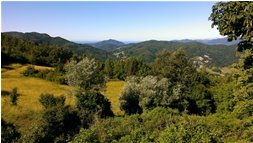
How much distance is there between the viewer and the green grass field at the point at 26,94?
35.6 metres

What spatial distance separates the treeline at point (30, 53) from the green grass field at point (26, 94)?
452 cm

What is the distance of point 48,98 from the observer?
35.8 m

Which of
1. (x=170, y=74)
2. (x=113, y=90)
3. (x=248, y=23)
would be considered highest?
(x=248, y=23)

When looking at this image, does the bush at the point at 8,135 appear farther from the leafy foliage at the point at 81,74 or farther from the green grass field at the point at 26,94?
the leafy foliage at the point at 81,74

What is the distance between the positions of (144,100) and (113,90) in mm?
22483

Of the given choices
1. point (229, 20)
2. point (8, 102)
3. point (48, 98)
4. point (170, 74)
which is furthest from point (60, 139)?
point (170, 74)

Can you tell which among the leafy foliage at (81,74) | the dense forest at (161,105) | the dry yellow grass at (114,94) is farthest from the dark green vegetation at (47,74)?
the leafy foliage at (81,74)

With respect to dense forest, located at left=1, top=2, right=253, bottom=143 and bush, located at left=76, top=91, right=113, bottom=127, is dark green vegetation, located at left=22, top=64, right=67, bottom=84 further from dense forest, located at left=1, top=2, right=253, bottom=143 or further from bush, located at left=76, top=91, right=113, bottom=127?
bush, located at left=76, top=91, right=113, bottom=127

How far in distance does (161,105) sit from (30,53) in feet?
164

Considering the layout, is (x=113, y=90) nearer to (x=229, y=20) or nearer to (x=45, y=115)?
(x=45, y=115)

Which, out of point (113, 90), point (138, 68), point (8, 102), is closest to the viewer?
point (8, 102)

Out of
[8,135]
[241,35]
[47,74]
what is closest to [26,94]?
[47,74]

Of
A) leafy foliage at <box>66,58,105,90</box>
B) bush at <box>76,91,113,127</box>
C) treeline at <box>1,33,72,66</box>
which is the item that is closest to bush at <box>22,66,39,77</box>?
treeline at <box>1,33,72,66</box>

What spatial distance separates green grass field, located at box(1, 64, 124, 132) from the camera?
117 feet
